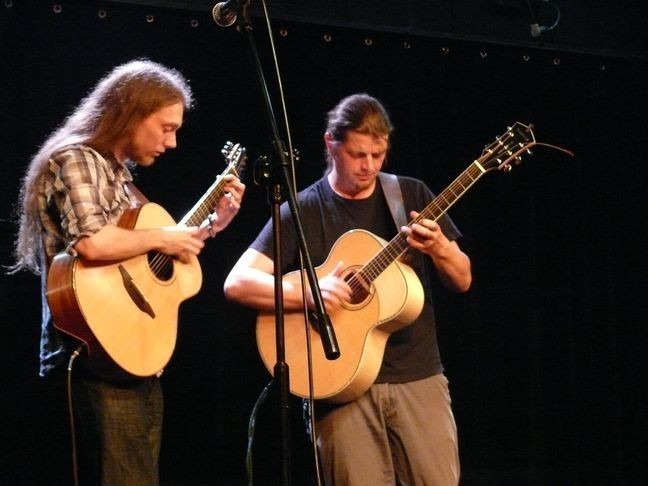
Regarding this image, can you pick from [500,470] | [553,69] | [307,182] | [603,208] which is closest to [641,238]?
[603,208]

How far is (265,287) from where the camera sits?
10.2 ft

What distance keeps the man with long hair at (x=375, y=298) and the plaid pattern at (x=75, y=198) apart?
62 cm

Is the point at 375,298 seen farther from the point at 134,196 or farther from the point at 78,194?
the point at 78,194

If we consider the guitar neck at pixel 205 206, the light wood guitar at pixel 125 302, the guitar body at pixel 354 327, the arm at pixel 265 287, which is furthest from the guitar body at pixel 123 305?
the guitar body at pixel 354 327

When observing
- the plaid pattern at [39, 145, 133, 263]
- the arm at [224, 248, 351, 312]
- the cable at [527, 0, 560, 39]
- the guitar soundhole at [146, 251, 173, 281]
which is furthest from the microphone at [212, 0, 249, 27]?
the cable at [527, 0, 560, 39]

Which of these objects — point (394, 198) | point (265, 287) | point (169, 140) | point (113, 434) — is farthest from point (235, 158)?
point (113, 434)

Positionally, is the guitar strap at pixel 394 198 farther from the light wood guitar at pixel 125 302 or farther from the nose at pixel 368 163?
the light wood guitar at pixel 125 302

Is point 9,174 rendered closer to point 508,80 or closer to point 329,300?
point 329,300

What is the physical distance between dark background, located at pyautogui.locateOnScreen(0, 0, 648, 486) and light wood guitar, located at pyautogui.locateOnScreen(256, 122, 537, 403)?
1187mm

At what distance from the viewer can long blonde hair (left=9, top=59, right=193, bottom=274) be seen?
8.53ft

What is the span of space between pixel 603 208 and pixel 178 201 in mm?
2612

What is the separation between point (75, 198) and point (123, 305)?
0.35 metres

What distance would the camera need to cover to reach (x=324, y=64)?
4.69m

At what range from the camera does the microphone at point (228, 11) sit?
2.36 metres
